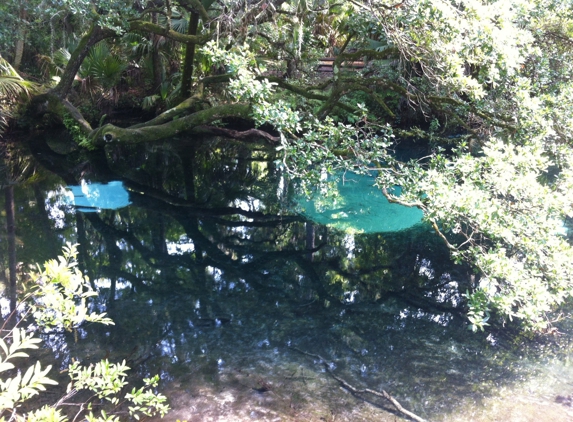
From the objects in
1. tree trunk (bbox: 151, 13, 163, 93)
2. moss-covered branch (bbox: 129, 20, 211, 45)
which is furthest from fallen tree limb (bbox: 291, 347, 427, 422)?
tree trunk (bbox: 151, 13, 163, 93)

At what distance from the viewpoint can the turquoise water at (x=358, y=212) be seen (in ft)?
27.1

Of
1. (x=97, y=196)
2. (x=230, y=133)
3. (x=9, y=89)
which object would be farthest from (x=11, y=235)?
(x=230, y=133)

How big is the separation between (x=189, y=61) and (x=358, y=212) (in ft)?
19.9

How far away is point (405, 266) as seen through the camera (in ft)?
22.0

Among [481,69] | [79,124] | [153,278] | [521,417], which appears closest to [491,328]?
[521,417]

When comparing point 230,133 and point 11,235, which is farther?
point 230,133

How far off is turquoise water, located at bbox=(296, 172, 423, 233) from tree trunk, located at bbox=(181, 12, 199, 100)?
4776 millimetres

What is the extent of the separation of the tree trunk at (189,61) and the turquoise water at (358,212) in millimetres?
4776

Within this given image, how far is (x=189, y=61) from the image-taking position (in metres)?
11.5

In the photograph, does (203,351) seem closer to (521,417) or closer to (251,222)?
(521,417)

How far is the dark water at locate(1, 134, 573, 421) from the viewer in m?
4.04

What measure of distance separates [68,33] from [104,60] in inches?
162

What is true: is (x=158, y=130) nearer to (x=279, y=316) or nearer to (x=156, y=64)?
(x=156, y=64)

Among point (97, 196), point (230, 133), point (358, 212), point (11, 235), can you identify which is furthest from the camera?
point (230, 133)
